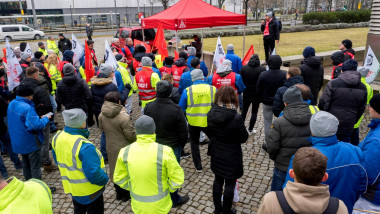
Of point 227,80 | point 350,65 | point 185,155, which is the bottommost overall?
point 185,155

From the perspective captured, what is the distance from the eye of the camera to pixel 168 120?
3.96 meters

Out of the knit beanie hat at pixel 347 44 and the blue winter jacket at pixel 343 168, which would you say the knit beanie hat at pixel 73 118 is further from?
the knit beanie hat at pixel 347 44

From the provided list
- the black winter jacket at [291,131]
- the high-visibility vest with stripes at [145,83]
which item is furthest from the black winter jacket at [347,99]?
the high-visibility vest with stripes at [145,83]

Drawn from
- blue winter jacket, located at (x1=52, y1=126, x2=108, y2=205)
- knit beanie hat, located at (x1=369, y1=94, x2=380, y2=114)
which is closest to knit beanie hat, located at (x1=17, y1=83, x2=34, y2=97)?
blue winter jacket, located at (x1=52, y1=126, x2=108, y2=205)

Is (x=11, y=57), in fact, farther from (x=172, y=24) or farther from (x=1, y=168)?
(x=172, y=24)

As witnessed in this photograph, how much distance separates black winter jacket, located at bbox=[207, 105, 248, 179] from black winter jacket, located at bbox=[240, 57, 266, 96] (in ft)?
9.37

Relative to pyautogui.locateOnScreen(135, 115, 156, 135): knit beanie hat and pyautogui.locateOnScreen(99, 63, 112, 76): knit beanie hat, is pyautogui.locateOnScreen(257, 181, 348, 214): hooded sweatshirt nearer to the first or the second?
pyautogui.locateOnScreen(135, 115, 156, 135): knit beanie hat

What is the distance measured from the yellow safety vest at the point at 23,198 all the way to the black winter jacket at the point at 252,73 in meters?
4.84

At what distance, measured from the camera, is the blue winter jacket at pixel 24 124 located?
421 cm

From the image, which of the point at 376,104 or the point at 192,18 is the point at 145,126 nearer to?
the point at 376,104

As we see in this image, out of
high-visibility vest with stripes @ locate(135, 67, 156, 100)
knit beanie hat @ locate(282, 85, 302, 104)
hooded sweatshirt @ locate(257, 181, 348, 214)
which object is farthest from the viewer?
high-visibility vest with stripes @ locate(135, 67, 156, 100)

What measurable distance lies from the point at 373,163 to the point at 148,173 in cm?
221

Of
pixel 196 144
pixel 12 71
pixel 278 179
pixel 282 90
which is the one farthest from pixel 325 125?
pixel 12 71

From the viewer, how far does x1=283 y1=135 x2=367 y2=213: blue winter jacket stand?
250 cm
